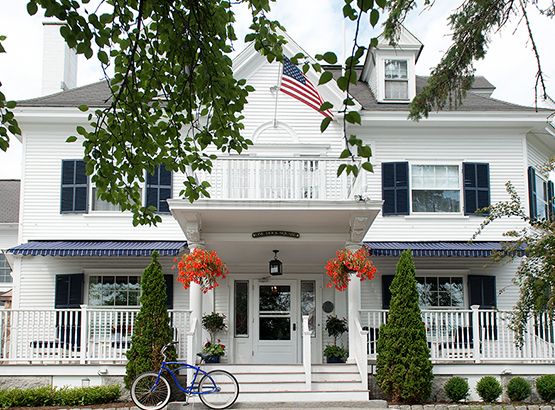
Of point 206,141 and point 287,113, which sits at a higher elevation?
point 287,113

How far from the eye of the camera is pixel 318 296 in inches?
566

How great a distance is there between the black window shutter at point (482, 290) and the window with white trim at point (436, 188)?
1914 millimetres

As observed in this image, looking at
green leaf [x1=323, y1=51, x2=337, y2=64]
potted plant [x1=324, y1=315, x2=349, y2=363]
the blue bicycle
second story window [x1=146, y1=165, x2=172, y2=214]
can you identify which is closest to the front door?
potted plant [x1=324, y1=315, x2=349, y2=363]

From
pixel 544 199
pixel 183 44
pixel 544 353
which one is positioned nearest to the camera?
pixel 183 44

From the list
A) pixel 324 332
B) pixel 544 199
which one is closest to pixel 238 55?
pixel 324 332

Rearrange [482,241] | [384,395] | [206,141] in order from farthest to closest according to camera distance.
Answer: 1. [482,241]
2. [384,395]
3. [206,141]

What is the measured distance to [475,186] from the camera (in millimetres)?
14227

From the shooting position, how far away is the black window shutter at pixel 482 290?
45.1 feet

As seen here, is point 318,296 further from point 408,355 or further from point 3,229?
point 3,229

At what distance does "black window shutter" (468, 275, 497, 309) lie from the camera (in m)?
13.8

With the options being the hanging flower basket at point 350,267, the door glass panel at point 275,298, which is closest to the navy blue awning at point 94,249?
the door glass panel at point 275,298

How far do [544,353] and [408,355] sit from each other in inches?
134

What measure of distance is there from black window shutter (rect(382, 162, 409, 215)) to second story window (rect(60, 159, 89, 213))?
804 centimetres

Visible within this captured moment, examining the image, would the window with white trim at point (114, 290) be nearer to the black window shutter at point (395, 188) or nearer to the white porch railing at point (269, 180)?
the white porch railing at point (269, 180)
